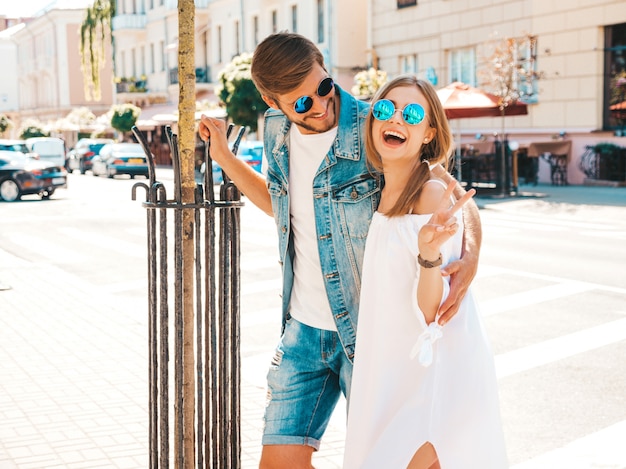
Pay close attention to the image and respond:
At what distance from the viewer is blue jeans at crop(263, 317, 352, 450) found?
3.00 m

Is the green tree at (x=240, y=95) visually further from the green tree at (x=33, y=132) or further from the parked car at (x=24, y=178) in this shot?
the green tree at (x=33, y=132)

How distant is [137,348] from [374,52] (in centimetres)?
2513

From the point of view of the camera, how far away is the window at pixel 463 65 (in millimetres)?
26766

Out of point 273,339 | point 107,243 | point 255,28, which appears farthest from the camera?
point 255,28

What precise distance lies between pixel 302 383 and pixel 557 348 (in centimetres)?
432

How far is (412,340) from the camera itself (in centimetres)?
273

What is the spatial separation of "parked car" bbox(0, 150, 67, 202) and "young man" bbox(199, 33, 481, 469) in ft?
69.3

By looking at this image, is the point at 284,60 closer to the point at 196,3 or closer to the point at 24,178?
the point at 24,178

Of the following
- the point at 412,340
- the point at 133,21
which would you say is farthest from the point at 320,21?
the point at 412,340

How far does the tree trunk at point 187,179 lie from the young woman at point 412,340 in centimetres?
76

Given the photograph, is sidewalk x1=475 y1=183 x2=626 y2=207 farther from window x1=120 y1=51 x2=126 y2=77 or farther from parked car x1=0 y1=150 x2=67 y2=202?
window x1=120 y1=51 x2=126 y2=77

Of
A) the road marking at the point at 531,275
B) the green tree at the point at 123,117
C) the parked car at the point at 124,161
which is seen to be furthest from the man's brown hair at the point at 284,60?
the green tree at the point at 123,117

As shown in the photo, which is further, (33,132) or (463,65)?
(33,132)

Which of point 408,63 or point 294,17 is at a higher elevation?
point 294,17
